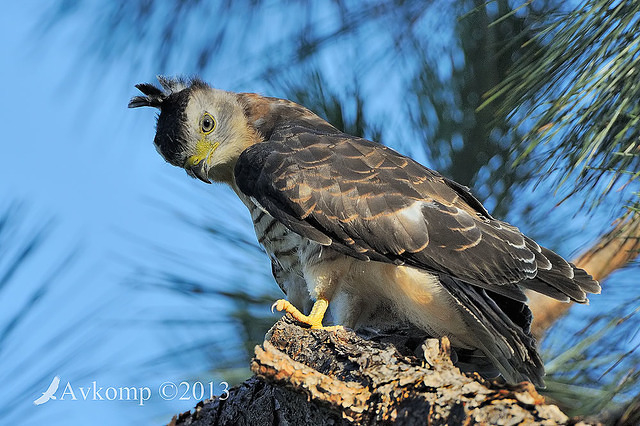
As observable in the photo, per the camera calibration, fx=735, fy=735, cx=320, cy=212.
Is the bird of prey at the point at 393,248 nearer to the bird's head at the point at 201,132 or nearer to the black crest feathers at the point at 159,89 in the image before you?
the bird's head at the point at 201,132

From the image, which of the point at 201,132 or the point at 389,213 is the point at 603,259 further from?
the point at 201,132

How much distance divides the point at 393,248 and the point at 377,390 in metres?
0.81

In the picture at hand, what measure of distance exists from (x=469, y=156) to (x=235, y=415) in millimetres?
1586

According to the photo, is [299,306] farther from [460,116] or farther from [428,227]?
[460,116]

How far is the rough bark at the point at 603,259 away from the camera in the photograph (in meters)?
2.38

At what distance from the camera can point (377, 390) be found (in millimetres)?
1479

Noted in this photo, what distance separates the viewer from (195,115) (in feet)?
9.47

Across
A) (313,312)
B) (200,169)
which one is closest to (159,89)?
(200,169)

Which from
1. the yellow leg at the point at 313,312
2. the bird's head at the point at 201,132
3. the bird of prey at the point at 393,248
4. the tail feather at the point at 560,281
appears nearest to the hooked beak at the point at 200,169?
the bird's head at the point at 201,132

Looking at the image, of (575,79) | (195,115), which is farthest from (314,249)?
(575,79)

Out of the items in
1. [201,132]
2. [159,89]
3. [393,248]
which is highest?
[159,89]

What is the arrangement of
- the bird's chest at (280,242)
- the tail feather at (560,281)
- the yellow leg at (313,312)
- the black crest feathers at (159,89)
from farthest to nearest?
1. the black crest feathers at (159,89)
2. the bird's chest at (280,242)
3. the yellow leg at (313,312)
4. the tail feather at (560,281)

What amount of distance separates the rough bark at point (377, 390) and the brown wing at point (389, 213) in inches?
17.8

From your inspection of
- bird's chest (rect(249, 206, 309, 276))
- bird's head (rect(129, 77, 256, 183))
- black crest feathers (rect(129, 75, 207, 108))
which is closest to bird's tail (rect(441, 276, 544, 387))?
bird's chest (rect(249, 206, 309, 276))
